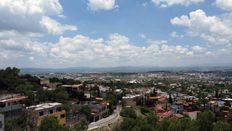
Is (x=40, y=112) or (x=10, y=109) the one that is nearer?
(x=40, y=112)

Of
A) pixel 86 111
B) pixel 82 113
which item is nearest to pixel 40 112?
pixel 82 113

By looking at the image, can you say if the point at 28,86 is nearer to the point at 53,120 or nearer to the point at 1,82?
the point at 1,82

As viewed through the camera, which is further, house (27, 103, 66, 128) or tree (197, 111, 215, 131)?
house (27, 103, 66, 128)

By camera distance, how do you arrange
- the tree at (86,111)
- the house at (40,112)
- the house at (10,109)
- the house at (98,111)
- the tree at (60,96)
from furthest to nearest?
the tree at (60,96), the house at (98,111), the tree at (86,111), the house at (40,112), the house at (10,109)

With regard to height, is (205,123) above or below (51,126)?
below

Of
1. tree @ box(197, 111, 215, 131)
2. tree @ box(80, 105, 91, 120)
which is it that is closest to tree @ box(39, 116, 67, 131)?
tree @ box(197, 111, 215, 131)

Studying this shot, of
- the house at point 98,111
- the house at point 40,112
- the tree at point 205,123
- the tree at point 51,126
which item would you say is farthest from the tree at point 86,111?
the tree at point 205,123

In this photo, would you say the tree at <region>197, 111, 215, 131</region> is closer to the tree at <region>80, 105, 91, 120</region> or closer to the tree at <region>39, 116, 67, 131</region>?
the tree at <region>39, 116, 67, 131</region>

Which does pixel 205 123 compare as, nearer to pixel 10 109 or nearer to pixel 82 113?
pixel 82 113

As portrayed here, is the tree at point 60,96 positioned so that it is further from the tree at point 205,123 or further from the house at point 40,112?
the tree at point 205,123

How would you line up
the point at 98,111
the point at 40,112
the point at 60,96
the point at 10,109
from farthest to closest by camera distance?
the point at 60,96, the point at 98,111, the point at 10,109, the point at 40,112

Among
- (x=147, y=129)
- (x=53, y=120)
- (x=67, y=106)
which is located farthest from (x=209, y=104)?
(x=53, y=120)
